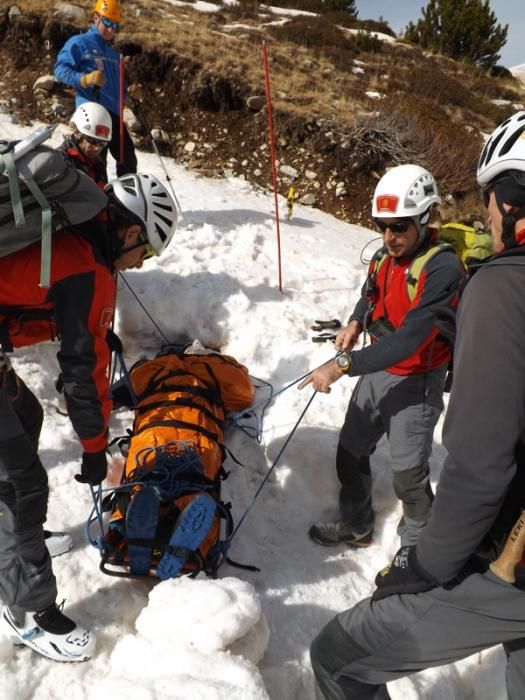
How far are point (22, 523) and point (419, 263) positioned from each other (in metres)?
2.83

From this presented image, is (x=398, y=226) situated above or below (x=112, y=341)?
above

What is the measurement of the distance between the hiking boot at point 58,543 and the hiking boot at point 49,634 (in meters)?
0.62

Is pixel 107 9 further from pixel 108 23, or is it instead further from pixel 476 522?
pixel 476 522

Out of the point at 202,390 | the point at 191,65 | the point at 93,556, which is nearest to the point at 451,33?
the point at 191,65

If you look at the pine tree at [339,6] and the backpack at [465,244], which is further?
the pine tree at [339,6]

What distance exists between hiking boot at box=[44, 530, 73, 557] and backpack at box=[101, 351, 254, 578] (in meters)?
0.29

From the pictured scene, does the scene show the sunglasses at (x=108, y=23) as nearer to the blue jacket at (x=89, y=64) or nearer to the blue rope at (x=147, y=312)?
the blue jacket at (x=89, y=64)

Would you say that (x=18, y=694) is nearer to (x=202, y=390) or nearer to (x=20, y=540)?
(x=20, y=540)

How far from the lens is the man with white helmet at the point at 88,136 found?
5078 millimetres

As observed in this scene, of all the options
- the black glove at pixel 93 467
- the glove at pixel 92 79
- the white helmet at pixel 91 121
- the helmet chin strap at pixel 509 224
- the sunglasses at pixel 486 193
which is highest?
the glove at pixel 92 79

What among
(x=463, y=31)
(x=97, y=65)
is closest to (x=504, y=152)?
(x=97, y=65)

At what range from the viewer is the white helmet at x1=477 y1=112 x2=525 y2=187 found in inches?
71.9

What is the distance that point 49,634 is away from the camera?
268cm

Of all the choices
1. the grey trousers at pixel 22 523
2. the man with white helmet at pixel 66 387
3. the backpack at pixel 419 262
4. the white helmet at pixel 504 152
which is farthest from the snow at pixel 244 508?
the white helmet at pixel 504 152
